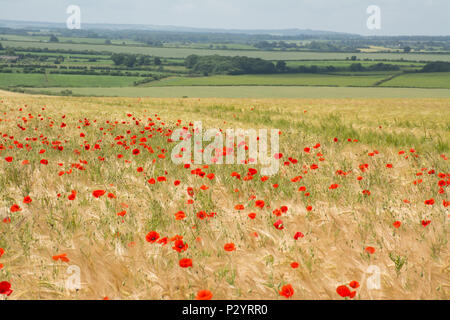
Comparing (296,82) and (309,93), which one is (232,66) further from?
(309,93)

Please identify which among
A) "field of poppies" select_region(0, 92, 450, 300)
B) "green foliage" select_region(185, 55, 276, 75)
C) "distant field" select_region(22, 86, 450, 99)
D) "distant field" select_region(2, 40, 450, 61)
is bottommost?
"field of poppies" select_region(0, 92, 450, 300)

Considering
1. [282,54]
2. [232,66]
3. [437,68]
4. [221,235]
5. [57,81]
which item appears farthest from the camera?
[282,54]

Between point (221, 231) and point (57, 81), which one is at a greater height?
point (57, 81)

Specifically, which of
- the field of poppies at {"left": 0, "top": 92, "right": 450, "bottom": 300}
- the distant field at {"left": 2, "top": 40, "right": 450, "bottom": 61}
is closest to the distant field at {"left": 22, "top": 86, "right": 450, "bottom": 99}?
the field of poppies at {"left": 0, "top": 92, "right": 450, "bottom": 300}

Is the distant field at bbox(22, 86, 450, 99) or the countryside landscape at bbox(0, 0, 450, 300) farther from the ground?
the distant field at bbox(22, 86, 450, 99)

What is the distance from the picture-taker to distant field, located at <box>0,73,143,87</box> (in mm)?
63281

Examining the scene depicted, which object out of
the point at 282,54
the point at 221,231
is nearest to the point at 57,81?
the point at 221,231

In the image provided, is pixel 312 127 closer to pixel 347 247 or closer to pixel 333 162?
pixel 333 162

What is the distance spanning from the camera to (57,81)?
223 ft

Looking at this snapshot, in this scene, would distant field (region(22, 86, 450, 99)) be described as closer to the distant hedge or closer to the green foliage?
the distant hedge

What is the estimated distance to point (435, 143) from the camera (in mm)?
7473

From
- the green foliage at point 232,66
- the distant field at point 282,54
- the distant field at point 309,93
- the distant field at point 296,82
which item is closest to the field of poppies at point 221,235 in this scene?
the distant field at point 309,93

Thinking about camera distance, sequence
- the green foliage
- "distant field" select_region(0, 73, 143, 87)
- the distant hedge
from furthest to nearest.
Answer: the green foliage
the distant hedge
"distant field" select_region(0, 73, 143, 87)

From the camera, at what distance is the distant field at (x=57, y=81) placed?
208 feet
